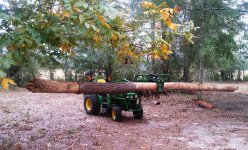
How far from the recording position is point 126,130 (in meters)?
9.73

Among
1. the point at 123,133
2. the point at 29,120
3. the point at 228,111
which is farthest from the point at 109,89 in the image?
the point at 228,111

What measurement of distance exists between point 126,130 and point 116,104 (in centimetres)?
219

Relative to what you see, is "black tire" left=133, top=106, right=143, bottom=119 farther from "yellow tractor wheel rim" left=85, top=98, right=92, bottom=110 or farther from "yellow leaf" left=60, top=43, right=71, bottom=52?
"yellow leaf" left=60, top=43, right=71, bottom=52

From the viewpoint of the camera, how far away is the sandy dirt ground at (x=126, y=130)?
7984mm

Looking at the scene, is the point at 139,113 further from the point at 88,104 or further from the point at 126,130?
the point at 88,104

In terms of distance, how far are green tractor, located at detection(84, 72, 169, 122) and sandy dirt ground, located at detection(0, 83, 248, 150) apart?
304 millimetres

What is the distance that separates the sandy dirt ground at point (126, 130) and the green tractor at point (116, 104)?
0.30 meters

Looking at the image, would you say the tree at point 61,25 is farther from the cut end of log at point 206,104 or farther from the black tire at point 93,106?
the cut end of log at point 206,104

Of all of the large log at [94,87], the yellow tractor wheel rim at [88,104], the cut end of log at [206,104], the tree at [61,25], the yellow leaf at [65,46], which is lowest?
the cut end of log at [206,104]

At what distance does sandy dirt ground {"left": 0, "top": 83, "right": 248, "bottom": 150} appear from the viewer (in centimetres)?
798

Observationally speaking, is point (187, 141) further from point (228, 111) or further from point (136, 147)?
point (228, 111)

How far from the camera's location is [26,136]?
891 centimetres

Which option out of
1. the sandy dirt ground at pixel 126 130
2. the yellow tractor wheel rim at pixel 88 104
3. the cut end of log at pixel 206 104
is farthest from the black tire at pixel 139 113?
the cut end of log at pixel 206 104

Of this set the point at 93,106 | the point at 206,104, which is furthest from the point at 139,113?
the point at 206,104
